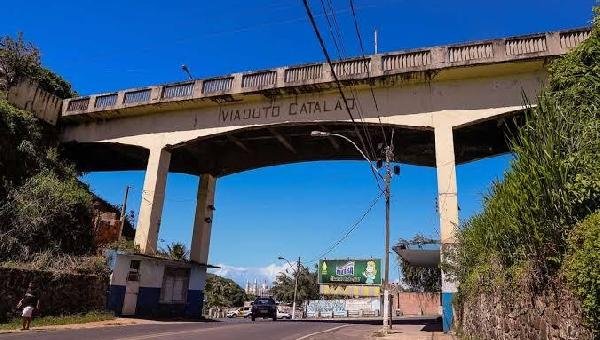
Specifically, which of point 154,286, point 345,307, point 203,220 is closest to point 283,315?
point 345,307

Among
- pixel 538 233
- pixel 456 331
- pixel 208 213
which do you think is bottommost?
pixel 456 331

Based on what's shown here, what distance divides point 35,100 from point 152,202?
8.73 m

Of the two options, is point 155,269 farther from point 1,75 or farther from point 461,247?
point 461,247

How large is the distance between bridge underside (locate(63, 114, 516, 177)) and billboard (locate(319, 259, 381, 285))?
1444 inches

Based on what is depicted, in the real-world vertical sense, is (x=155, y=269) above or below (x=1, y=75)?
below

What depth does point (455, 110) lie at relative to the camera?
19.3 meters

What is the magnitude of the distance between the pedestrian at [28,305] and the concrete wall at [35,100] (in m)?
11.2

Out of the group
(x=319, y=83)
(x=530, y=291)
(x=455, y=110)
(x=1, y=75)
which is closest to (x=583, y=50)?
(x=530, y=291)

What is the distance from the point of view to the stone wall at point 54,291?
642 inches

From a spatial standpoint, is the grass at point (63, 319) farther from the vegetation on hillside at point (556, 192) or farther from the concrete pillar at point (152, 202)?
the vegetation on hillside at point (556, 192)

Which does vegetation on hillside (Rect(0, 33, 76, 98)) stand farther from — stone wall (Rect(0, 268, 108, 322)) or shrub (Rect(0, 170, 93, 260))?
stone wall (Rect(0, 268, 108, 322))

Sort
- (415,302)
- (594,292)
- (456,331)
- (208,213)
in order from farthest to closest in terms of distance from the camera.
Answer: (415,302)
(208,213)
(456,331)
(594,292)

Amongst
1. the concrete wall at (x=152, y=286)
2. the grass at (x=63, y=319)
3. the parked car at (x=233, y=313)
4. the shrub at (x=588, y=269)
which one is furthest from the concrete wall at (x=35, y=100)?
the parked car at (x=233, y=313)

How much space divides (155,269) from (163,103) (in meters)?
8.38
